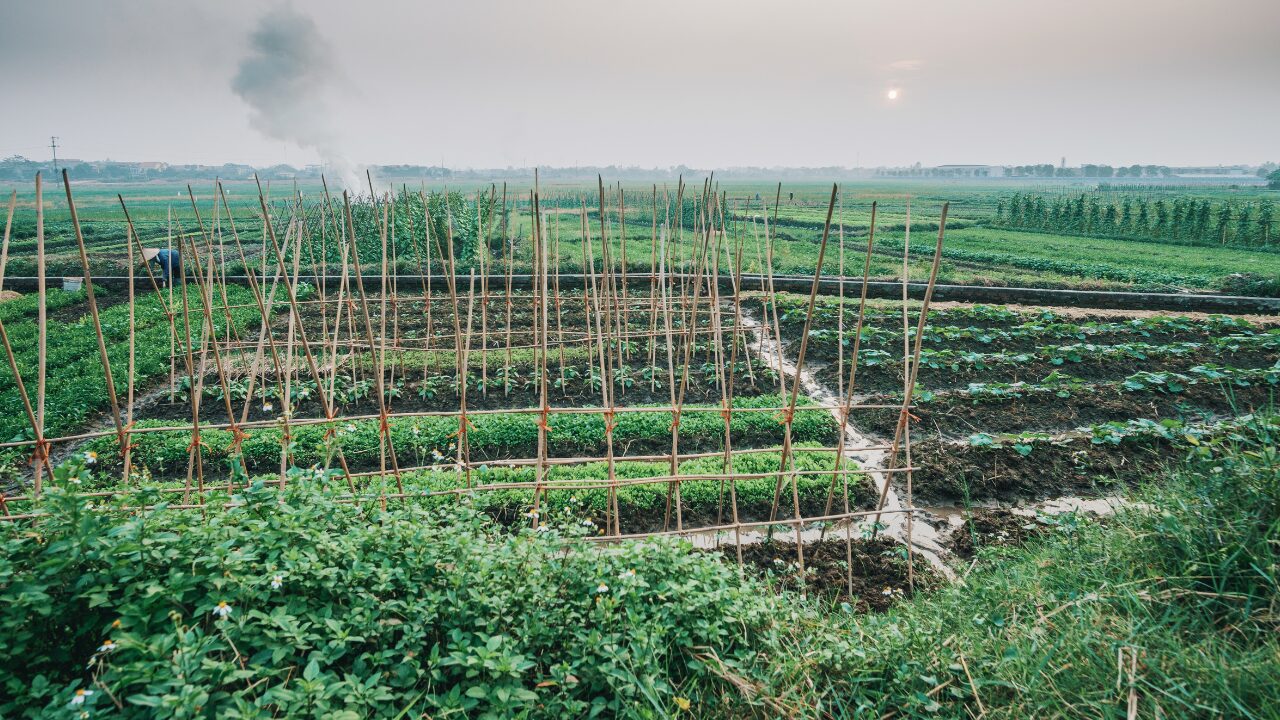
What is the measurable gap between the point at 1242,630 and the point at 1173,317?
478 inches

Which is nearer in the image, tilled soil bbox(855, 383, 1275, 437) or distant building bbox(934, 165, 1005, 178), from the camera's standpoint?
tilled soil bbox(855, 383, 1275, 437)

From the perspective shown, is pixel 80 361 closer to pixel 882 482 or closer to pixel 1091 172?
pixel 882 482

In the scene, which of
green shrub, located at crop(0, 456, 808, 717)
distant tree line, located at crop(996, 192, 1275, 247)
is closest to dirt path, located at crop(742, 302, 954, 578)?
green shrub, located at crop(0, 456, 808, 717)

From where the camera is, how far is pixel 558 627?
9.03 ft

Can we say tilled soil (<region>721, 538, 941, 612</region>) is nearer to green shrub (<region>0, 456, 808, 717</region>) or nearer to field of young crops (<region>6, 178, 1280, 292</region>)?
green shrub (<region>0, 456, 808, 717</region>)

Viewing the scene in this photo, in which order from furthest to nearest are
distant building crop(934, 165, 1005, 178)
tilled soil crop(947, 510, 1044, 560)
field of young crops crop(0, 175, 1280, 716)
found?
distant building crop(934, 165, 1005, 178)
tilled soil crop(947, 510, 1044, 560)
field of young crops crop(0, 175, 1280, 716)

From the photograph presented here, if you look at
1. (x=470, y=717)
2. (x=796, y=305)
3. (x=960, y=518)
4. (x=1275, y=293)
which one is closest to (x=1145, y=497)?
(x=960, y=518)

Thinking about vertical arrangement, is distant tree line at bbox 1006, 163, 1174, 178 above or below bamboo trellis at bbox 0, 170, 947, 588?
above

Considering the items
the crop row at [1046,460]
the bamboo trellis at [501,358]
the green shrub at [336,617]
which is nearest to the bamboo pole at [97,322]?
the bamboo trellis at [501,358]

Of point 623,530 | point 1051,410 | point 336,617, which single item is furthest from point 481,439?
point 1051,410

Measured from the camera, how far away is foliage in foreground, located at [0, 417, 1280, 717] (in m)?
2.21

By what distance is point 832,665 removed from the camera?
286cm

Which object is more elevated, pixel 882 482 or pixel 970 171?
pixel 970 171

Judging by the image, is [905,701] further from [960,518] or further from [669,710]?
[960,518]
